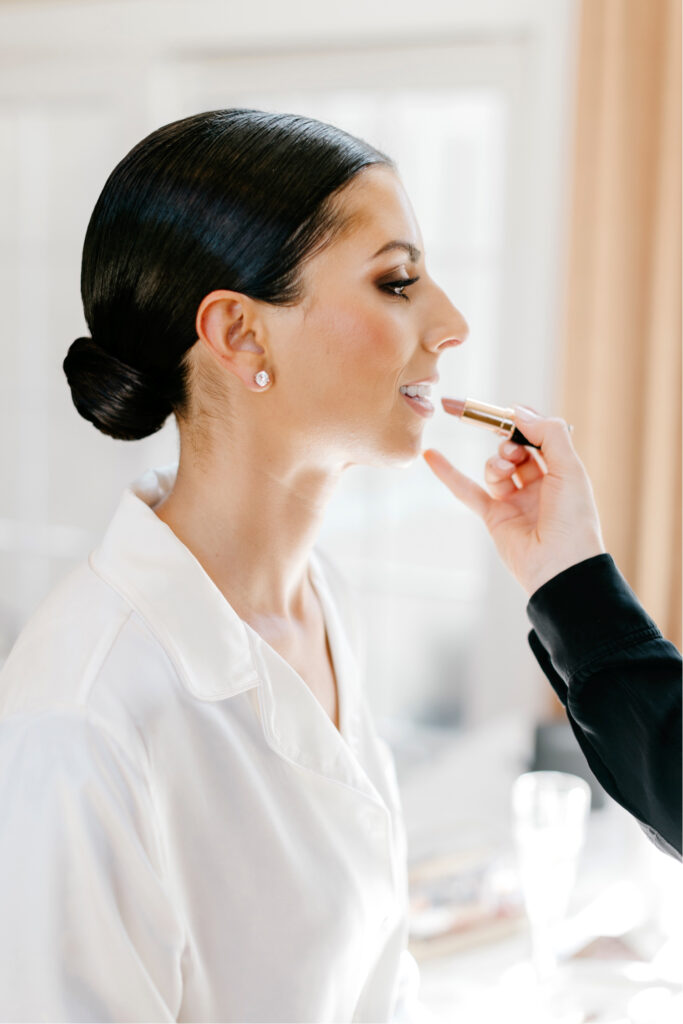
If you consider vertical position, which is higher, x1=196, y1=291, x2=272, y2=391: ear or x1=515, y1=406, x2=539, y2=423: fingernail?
x1=196, y1=291, x2=272, y2=391: ear

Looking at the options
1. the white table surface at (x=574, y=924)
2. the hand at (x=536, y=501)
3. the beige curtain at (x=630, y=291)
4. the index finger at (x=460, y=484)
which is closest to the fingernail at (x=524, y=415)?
the hand at (x=536, y=501)

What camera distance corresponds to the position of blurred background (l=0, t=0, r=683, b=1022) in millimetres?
2428

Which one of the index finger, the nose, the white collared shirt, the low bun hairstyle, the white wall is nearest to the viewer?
the white collared shirt

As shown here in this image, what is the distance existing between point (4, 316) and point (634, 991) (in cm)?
314

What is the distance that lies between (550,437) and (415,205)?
2.12m

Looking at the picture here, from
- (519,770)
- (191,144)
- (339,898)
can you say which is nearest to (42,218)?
(519,770)

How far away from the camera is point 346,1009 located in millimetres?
981

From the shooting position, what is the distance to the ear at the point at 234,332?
0.93m

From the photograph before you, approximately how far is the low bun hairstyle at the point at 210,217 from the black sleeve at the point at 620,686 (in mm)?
388

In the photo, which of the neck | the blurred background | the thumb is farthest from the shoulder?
the blurred background

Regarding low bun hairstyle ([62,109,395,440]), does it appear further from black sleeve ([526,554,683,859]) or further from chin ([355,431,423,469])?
black sleeve ([526,554,683,859])

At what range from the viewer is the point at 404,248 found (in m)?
0.98

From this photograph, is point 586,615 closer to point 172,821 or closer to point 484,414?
point 484,414

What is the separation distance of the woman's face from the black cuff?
0.63ft
